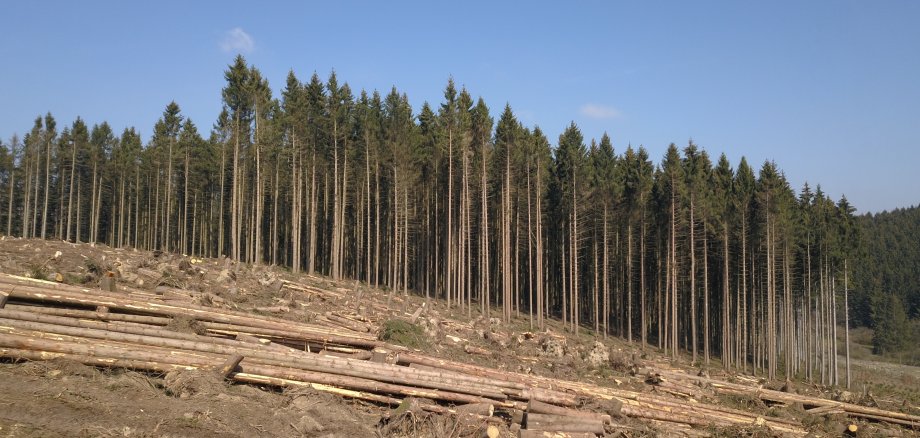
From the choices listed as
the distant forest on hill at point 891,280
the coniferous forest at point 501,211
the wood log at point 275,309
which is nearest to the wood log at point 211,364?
the wood log at point 275,309


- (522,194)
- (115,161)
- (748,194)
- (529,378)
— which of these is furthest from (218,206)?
(529,378)

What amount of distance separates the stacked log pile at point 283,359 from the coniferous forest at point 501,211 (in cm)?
2116

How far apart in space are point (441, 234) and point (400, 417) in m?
36.9

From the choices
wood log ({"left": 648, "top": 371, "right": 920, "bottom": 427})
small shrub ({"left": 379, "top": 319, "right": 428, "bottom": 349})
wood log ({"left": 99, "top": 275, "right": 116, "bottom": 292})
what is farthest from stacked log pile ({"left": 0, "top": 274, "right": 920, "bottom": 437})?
wood log ({"left": 648, "top": 371, "right": 920, "bottom": 427})

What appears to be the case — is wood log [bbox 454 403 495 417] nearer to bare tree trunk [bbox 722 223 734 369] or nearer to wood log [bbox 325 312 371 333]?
wood log [bbox 325 312 371 333]

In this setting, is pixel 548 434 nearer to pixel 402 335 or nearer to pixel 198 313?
pixel 402 335

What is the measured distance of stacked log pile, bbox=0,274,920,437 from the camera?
11570mm

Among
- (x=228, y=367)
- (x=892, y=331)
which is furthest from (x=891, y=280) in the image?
(x=228, y=367)

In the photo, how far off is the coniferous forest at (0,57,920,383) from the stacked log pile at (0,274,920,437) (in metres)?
21.2

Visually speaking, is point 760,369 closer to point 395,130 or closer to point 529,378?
point 395,130

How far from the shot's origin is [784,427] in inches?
685

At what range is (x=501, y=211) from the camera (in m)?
44.4

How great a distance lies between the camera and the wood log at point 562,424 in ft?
41.3

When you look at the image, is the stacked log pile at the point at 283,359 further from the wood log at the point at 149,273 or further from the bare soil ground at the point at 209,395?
the wood log at the point at 149,273
